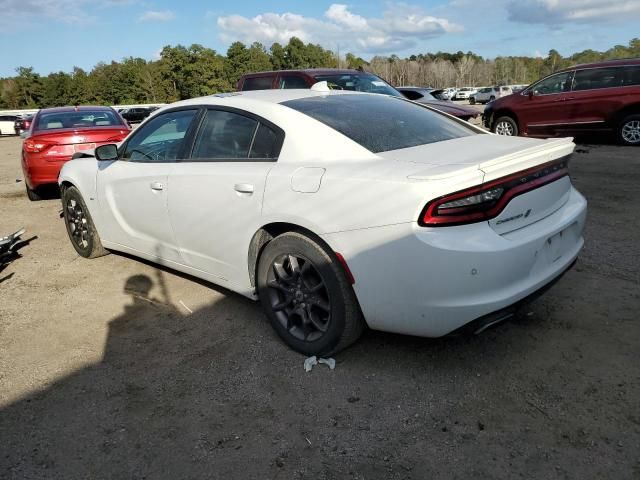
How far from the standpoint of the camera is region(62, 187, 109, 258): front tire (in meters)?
4.87

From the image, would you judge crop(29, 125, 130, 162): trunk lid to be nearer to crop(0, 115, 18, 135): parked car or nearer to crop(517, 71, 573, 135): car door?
crop(517, 71, 573, 135): car door

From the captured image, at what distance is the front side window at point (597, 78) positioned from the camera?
990 centimetres

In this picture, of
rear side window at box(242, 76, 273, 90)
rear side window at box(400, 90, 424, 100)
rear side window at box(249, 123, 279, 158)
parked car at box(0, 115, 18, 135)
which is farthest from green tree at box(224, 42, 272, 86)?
rear side window at box(249, 123, 279, 158)

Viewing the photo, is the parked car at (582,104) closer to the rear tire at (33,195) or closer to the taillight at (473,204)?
the taillight at (473,204)

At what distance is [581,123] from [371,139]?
9.18 metres

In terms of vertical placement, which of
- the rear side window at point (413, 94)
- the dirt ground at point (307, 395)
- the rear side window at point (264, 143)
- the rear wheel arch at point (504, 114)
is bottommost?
the dirt ground at point (307, 395)

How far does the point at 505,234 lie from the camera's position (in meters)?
2.42

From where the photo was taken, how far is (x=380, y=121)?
3.22 meters

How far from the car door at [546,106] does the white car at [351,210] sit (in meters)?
8.13

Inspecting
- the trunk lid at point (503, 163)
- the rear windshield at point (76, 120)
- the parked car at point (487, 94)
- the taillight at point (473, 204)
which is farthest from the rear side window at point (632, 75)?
the parked car at point (487, 94)

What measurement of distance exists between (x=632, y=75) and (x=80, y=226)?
10.2 metres

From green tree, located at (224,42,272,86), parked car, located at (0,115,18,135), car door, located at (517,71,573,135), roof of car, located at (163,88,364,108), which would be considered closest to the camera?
roof of car, located at (163,88,364,108)

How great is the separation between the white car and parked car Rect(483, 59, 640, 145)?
8.03 m

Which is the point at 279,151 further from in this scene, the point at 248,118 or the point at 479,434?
the point at 479,434
